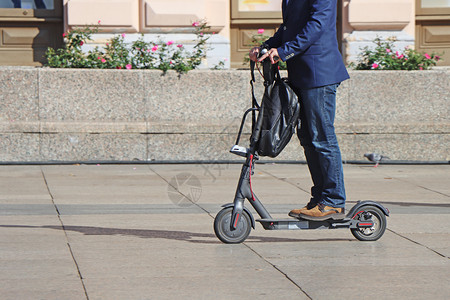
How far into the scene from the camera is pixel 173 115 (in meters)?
9.99

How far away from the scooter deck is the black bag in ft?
1.40

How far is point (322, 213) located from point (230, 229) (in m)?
0.59

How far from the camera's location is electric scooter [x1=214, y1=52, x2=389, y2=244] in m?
5.26

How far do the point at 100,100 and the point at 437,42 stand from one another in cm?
485

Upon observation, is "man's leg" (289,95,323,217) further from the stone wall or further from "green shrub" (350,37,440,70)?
"green shrub" (350,37,440,70)

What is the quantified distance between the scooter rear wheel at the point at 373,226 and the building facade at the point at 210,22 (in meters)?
5.72

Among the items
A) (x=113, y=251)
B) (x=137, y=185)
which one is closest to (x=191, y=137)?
(x=137, y=185)

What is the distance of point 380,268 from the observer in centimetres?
476

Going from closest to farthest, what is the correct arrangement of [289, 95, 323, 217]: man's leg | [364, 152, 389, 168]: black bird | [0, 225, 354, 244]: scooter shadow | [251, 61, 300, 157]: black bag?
[251, 61, 300, 157]: black bag
[289, 95, 323, 217]: man's leg
[0, 225, 354, 244]: scooter shadow
[364, 152, 389, 168]: black bird

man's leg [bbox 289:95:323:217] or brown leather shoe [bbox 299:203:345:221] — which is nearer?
brown leather shoe [bbox 299:203:345:221]

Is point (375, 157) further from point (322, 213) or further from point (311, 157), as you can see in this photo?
point (322, 213)

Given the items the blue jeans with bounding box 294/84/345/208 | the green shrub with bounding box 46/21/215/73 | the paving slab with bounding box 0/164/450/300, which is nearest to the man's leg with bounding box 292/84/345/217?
the blue jeans with bounding box 294/84/345/208

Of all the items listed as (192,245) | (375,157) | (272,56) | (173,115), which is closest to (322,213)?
(192,245)

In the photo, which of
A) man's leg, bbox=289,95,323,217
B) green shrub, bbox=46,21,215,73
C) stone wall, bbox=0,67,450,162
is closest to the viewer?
man's leg, bbox=289,95,323,217
